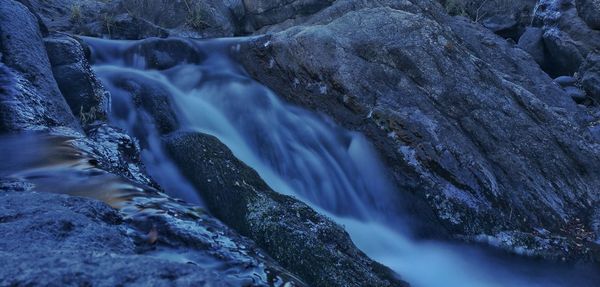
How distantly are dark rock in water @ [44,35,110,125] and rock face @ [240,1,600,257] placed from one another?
11.6 feet

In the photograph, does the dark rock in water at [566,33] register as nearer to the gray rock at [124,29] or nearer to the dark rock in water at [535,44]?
the dark rock in water at [535,44]

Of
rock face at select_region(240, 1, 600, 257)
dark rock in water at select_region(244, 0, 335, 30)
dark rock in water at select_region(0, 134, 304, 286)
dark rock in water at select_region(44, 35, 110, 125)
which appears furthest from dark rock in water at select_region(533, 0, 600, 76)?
dark rock in water at select_region(0, 134, 304, 286)

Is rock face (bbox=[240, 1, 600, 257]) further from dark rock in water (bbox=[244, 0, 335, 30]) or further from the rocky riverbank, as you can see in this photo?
dark rock in water (bbox=[244, 0, 335, 30])

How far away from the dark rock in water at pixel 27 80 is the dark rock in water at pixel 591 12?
15.3 meters

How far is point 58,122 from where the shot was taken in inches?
207

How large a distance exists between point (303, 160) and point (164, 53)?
449 cm

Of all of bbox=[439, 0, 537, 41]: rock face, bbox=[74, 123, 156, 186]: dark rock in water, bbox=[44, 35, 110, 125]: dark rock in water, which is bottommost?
bbox=[74, 123, 156, 186]: dark rock in water

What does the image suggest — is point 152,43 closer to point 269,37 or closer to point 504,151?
point 269,37

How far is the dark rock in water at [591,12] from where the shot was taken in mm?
15445

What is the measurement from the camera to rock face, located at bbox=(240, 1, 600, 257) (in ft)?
25.1

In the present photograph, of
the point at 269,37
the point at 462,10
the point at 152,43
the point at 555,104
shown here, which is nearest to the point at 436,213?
the point at 269,37

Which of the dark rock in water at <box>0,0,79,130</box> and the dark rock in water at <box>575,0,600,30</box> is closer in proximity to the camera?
the dark rock in water at <box>0,0,79,130</box>

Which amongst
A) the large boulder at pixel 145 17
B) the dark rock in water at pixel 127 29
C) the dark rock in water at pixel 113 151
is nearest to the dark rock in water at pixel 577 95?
the large boulder at pixel 145 17

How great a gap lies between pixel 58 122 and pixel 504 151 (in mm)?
6502
